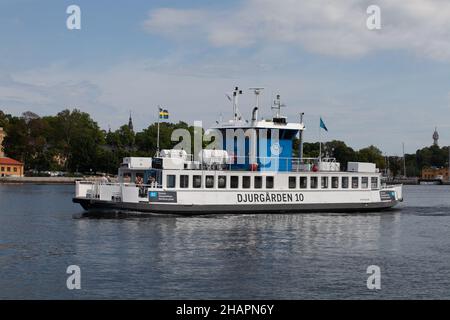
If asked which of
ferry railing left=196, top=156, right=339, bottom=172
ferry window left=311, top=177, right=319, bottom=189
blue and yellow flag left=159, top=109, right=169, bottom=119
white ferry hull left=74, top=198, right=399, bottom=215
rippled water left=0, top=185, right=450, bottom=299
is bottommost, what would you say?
rippled water left=0, top=185, right=450, bottom=299

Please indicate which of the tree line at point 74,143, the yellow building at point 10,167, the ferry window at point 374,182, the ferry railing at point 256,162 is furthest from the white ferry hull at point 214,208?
the yellow building at point 10,167

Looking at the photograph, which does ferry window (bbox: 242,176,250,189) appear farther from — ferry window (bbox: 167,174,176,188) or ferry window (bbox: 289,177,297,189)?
ferry window (bbox: 167,174,176,188)

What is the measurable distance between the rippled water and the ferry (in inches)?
57.6

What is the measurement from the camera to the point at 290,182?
52312mm

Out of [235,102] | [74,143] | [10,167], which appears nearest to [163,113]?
[235,102]

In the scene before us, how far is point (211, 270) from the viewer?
90.2 ft

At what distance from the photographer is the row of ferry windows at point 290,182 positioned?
157 ft

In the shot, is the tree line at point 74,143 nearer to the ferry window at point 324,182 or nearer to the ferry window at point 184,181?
the ferry window at point 324,182

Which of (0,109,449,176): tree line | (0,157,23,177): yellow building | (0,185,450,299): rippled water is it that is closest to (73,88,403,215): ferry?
(0,185,450,299): rippled water

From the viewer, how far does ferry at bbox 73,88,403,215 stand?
155 feet

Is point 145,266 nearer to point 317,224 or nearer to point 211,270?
point 211,270

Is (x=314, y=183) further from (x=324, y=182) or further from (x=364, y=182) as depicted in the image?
(x=364, y=182)
